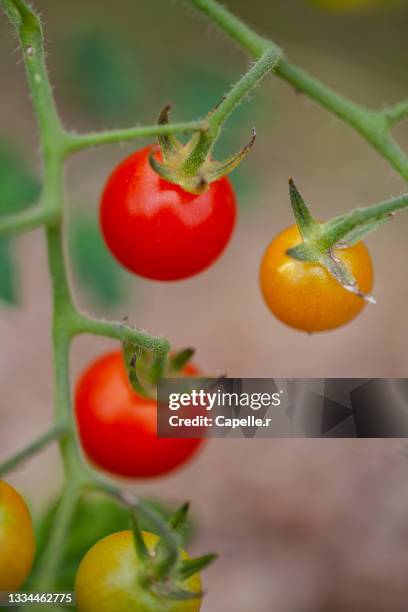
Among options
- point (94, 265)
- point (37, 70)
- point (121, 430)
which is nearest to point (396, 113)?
point (37, 70)

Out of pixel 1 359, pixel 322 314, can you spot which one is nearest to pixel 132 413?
pixel 322 314

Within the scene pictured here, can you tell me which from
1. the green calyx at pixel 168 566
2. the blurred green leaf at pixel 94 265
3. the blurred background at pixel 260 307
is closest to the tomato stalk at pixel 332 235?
the green calyx at pixel 168 566

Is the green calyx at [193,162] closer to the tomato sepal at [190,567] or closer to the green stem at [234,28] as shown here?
the green stem at [234,28]

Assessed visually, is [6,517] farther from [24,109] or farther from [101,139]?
[24,109]

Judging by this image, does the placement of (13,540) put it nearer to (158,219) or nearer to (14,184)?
(158,219)

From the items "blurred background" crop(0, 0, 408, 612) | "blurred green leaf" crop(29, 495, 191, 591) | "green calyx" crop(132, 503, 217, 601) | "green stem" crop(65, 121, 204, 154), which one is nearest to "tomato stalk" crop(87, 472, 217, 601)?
"green calyx" crop(132, 503, 217, 601)

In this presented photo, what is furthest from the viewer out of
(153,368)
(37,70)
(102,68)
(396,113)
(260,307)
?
(260,307)
